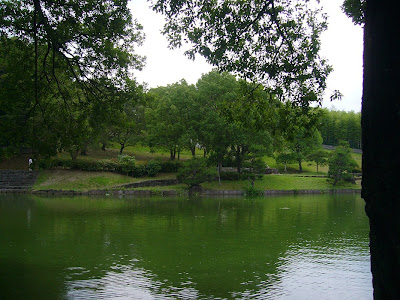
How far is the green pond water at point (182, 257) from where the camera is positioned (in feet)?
22.2

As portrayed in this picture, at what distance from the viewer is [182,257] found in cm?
902

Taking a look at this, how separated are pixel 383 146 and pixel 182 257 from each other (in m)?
6.98

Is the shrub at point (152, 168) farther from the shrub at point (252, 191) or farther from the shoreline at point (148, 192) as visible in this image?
the shrub at point (252, 191)

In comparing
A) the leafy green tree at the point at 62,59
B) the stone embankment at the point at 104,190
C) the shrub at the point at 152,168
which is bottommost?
the stone embankment at the point at 104,190

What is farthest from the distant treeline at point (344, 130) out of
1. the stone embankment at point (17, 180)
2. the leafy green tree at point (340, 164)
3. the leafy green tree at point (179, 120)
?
the stone embankment at point (17, 180)

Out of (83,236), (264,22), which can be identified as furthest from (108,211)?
(264,22)

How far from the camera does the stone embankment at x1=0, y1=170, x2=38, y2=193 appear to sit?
2729cm

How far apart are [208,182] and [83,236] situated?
19.4m

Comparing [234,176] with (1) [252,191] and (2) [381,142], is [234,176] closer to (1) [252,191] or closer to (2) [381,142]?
(1) [252,191]

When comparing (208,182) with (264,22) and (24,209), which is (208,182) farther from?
(264,22)

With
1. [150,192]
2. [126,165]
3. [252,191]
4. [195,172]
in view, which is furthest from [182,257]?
[126,165]

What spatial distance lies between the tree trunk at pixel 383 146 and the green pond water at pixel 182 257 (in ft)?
13.4

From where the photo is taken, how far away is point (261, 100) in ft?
26.8

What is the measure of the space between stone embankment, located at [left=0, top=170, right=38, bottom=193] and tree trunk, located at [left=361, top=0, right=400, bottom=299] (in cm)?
2763
